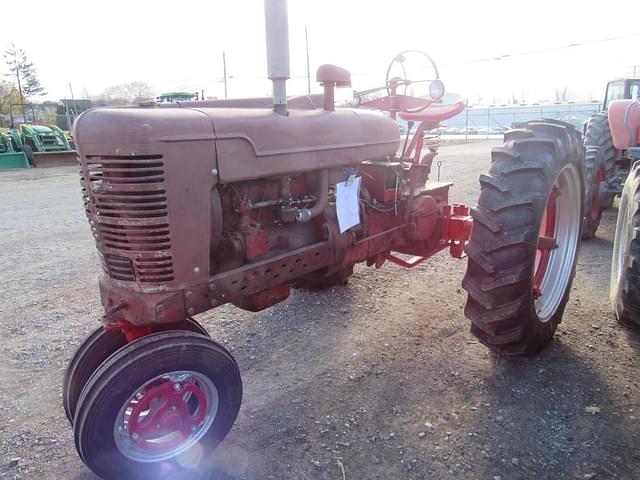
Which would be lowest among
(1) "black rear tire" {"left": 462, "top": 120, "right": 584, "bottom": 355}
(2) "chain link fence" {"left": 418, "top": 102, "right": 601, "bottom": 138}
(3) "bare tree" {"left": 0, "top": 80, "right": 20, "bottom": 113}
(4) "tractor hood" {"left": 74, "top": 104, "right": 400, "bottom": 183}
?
(2) "chain link fence" {"left": 418, "top": 102, "right": 601, "bottom": 138}

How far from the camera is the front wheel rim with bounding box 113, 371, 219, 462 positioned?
2.01 metres

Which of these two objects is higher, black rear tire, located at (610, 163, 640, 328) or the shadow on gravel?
black rear tire, located at (610, 163, 640, 328)

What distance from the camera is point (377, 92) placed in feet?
12.0

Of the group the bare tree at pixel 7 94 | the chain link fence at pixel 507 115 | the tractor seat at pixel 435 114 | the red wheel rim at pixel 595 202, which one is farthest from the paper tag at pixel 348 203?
the bare tree at pixel 7 94

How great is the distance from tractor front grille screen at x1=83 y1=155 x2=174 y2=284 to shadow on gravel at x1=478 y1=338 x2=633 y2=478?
1.64 metres

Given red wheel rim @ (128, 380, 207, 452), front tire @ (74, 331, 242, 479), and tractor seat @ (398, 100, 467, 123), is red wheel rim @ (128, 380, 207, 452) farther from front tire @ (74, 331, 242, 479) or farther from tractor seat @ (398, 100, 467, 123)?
tractor seat @ (398, 100, 467, 123)

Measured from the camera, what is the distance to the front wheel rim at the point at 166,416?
2012 millimetres

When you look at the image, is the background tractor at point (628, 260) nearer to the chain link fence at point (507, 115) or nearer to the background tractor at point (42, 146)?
the background tractor at point (42, 146)

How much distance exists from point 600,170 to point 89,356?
5862 mm

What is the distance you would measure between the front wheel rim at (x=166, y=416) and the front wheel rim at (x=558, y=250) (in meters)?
2.18

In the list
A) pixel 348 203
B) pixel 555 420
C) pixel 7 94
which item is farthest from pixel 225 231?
pixel 7 94

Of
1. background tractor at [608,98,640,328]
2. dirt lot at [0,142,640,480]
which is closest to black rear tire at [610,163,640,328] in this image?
background tractor at [608,98,640,328]

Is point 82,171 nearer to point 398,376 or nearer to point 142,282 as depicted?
point 142,282

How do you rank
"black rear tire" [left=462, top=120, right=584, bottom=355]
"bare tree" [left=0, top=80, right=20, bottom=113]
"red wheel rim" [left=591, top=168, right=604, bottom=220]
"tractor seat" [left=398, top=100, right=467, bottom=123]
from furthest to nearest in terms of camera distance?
"bare tree" [left=0, top=80, right=20, bottom=113] → "red wheel rim" [left=591, top=168, right=604, bottom=220] → "tractor seat" [left=398, top=100, right=467, bottom=123] → "black rear tire" [left=462, top=120, right=584, bottom=355]
